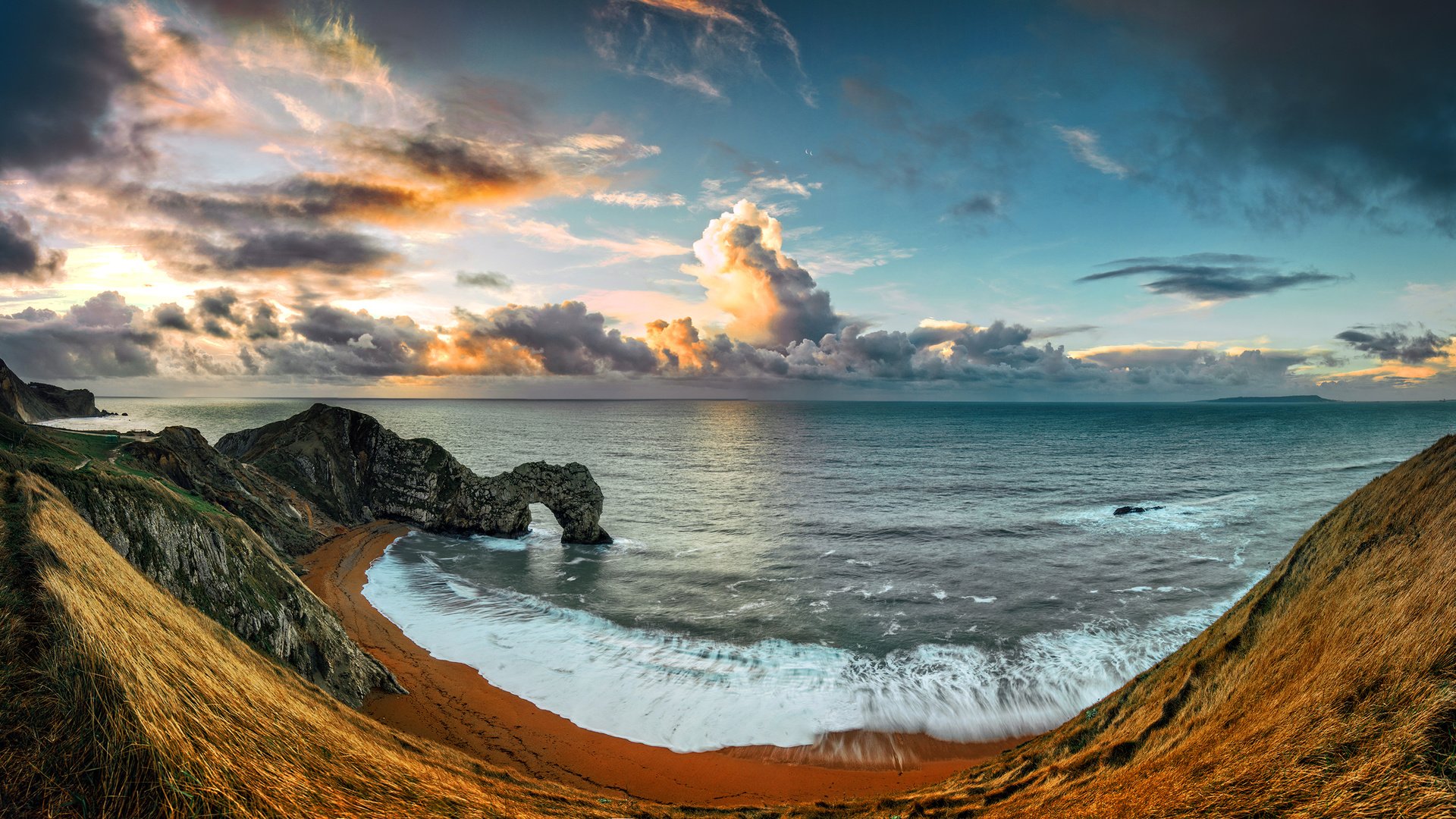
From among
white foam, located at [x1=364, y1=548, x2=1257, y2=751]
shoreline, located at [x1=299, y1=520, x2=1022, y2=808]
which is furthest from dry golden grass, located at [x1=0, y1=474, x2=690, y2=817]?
white foam, located at [x1=364, y1=548, x2=1257, y2=751]

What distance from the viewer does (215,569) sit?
485 inches

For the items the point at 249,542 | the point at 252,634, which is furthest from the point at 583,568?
the point at 252,634

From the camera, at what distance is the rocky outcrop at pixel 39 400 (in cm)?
7431

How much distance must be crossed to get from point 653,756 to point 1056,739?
993 cm

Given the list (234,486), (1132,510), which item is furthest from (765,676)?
(1132,510)

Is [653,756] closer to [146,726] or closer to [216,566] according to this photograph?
[216,566]

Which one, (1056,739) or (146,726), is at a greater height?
(146,726)

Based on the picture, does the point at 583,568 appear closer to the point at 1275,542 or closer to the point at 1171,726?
the point at 1171,726

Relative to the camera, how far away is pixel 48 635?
13.4 ft

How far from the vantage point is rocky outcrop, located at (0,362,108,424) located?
74312mm

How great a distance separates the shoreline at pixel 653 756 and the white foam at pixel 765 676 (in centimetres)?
54

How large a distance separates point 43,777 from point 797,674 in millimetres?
18886

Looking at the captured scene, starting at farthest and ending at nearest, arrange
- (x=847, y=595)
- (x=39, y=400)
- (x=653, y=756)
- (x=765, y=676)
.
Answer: (x=39, y=400), (x=847, y=595), (x=765, y=676), (x=653, y=756)

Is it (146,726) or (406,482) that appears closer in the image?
(146,726)
